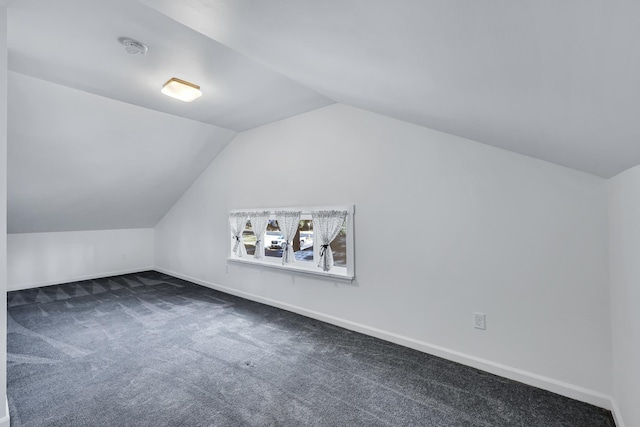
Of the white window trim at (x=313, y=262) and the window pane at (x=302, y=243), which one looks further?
the window pane at (x=302, y=243)

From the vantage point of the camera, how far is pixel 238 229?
4.58 meters

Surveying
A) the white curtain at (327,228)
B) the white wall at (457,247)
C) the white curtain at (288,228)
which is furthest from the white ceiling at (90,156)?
the white curtain at (327,228)

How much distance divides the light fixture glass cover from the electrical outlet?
325 centimetres

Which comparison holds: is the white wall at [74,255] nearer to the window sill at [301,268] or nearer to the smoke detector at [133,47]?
the window sill at [301,268]

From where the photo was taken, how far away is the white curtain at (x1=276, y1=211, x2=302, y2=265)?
3.87 m

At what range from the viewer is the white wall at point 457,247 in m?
2.14

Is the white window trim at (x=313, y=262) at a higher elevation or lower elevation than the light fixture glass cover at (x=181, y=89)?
lower

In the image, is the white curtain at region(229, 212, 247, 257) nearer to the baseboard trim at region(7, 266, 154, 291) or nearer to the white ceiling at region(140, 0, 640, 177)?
the white ceiling at region(140, 0, 640, 177)

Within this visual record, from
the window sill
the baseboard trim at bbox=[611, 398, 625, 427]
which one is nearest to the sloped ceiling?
the window sill

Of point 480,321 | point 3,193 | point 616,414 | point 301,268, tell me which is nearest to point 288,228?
point 301,268

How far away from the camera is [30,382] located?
2344 mm

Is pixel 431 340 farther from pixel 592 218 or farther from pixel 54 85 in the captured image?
pixel 54 85

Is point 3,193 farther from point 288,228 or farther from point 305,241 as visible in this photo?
point 305,241

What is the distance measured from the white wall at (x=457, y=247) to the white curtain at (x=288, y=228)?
0.17m
